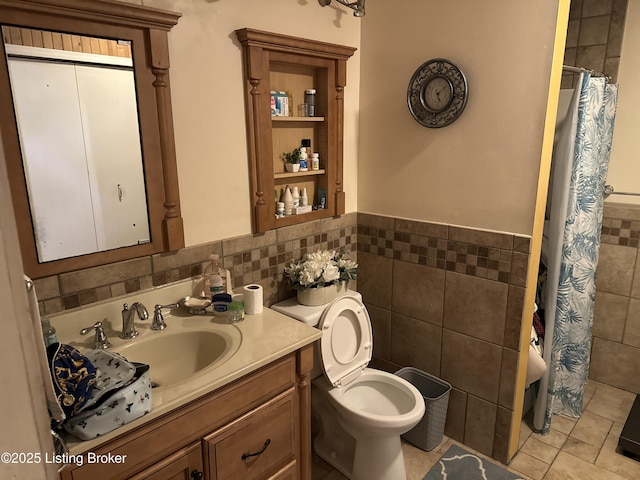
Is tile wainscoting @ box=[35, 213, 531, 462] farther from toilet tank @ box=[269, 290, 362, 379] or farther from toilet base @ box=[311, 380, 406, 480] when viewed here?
toilet base @ box=[311, 380, 406, 480]

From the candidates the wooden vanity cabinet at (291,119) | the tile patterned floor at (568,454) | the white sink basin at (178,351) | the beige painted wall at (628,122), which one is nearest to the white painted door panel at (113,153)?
the white sink basin at (178,351)

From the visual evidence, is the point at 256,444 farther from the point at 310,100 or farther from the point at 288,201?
the point at 310,100

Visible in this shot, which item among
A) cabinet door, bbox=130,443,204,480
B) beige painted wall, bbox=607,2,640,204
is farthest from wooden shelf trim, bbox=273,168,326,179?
beige painted wall, bbox=607,2,640,204

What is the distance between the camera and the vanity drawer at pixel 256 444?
1384 mm

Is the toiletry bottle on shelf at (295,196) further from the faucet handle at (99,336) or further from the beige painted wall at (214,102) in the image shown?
the faucet handle at (99,336)

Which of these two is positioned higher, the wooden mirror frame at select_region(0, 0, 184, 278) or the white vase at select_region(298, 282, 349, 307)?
the wooden mirror frame at select_region(0, 0, 184, 278)

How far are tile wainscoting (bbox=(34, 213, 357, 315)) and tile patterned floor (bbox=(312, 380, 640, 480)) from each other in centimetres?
104

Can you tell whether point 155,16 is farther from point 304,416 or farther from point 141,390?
point 304,416

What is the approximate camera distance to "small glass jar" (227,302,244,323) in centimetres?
169

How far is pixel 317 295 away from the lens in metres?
2.09

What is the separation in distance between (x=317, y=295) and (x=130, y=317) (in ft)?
2.83

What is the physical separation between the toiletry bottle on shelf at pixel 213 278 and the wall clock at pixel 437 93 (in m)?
1.21

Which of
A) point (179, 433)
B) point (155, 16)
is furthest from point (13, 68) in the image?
point (179, 433)

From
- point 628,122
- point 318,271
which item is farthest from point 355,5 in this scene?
point 628,122
